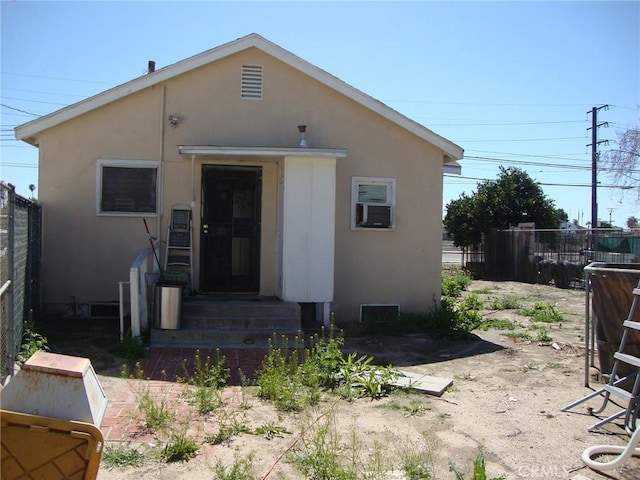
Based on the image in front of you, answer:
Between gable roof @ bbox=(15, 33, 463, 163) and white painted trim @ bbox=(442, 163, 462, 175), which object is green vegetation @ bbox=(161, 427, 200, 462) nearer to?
gable roof @ bbox=(15, 33, 463, 163)

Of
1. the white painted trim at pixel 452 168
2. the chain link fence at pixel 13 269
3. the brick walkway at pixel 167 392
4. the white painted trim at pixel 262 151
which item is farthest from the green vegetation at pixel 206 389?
the white painted trim at pixel 452 168

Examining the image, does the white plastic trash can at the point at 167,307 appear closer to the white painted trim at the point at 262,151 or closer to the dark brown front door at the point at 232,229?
the dark brown front door at the point at 232,229

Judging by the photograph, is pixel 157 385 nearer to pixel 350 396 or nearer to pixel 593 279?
pixel 350 396

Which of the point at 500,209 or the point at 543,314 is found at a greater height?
the point at 500,209

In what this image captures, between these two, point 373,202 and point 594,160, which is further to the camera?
point 594,160

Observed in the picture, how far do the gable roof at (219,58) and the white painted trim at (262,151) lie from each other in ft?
4.46

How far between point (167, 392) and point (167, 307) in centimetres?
222

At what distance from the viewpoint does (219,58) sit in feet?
30.8

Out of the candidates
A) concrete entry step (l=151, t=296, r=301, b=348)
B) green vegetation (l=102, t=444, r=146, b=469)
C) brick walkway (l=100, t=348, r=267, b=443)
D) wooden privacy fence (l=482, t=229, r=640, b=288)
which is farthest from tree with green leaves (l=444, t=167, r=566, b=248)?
green vegetation (l=102, t=444, r=146, b=469)

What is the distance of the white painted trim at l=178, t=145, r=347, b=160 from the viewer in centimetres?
869

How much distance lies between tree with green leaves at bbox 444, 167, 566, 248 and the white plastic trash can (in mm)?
18923

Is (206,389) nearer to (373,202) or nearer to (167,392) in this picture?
(167,392)

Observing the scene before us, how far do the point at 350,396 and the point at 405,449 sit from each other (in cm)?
140

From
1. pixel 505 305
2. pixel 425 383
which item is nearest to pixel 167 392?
pixel 425 383
